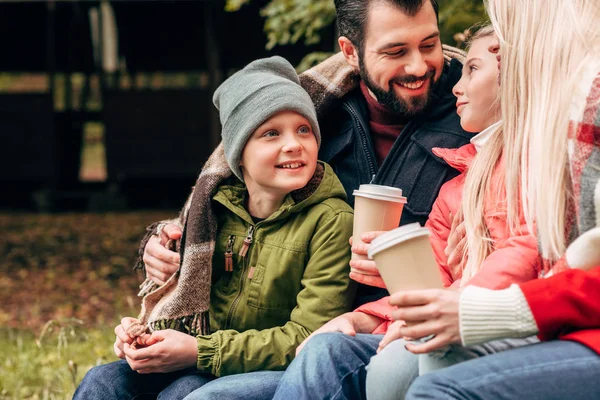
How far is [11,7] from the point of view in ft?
39.5

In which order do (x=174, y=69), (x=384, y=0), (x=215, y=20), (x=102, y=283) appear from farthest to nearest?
(x=174, y=69), (x=215, y=20), (x=102, y=283), (x=384, y=0)

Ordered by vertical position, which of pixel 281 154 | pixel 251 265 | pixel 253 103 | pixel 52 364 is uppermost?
pixel 253 103

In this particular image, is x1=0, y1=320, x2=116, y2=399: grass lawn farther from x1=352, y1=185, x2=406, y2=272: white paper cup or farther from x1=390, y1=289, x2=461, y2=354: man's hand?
x1=390, y1=289, x2=461, y2=354: man's hand

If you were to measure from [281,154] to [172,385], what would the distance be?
31.2 inches

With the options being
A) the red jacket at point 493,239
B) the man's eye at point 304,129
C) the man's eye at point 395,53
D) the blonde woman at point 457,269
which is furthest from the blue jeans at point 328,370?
the man's eye at point 395,53

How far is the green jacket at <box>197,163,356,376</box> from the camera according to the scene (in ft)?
8.84

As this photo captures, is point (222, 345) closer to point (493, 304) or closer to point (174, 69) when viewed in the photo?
point (493, 304)

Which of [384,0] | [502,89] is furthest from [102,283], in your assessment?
[502,89]

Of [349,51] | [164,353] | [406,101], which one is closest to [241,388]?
[164,353]

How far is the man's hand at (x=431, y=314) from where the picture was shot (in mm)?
2016

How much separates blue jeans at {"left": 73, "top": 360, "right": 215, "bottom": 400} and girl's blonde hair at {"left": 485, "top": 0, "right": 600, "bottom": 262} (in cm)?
109

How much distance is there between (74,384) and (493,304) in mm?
2597

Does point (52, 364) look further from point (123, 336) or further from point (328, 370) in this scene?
point (328, 370)

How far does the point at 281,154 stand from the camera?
281 cm
